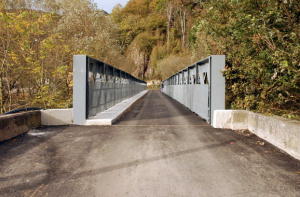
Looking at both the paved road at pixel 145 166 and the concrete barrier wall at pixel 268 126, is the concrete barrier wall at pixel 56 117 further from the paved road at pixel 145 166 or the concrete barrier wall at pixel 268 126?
the concrete barrier wall at pixel 268 126

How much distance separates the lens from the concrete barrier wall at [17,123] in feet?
18.6

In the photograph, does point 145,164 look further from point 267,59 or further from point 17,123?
point 267,59

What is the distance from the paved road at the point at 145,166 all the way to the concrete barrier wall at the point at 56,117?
1526 millimetres

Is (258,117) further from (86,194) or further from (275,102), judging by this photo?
(86,194)

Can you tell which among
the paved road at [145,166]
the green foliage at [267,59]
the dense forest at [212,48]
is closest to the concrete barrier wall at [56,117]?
the paved road at [145,166]

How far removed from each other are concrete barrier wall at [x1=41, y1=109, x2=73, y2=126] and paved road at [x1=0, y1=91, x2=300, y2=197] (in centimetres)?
153

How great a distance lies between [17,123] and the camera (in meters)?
6.27

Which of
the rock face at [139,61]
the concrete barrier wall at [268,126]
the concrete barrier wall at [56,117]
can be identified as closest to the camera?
the concrete barrier wall at [268,126]

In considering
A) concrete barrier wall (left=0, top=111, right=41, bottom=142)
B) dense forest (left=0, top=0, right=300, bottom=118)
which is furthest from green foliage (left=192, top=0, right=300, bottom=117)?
concrete barrier wall (left=0, top=111, right=41, bottom=142)

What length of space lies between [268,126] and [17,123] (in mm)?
6722

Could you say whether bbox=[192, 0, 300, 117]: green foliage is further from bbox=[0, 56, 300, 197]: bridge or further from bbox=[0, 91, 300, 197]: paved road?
bbox=[0, 91, 300, 197]: paved road

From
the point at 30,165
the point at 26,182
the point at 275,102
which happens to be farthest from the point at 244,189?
→ the point at 275,102

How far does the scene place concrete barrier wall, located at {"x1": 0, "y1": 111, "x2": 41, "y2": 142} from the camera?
223 inches

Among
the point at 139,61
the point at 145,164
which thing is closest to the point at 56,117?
the point at 145,164
